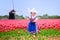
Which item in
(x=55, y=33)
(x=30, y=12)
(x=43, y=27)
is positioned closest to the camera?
(x=30, y=12)

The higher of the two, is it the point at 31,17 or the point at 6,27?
the point at 31,17

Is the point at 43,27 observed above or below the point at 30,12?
below

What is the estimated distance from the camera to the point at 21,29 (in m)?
10.2

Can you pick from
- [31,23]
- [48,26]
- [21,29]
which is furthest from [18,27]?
[31,23]

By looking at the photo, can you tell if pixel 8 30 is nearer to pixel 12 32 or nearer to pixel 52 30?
pixel 12 32

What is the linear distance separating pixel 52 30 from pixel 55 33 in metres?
0.39

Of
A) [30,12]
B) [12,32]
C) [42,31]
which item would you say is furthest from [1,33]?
[30,12]

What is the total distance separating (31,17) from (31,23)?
0.22m

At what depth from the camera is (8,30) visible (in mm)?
10211

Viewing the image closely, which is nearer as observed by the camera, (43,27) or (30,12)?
(30,12)

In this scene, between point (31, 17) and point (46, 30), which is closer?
point (31, 17)

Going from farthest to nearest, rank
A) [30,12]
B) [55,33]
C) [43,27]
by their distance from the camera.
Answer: [43,27], [55,33], [30,12]

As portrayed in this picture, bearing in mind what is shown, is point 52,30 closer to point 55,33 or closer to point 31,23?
point 55,33

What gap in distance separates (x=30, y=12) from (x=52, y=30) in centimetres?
207
